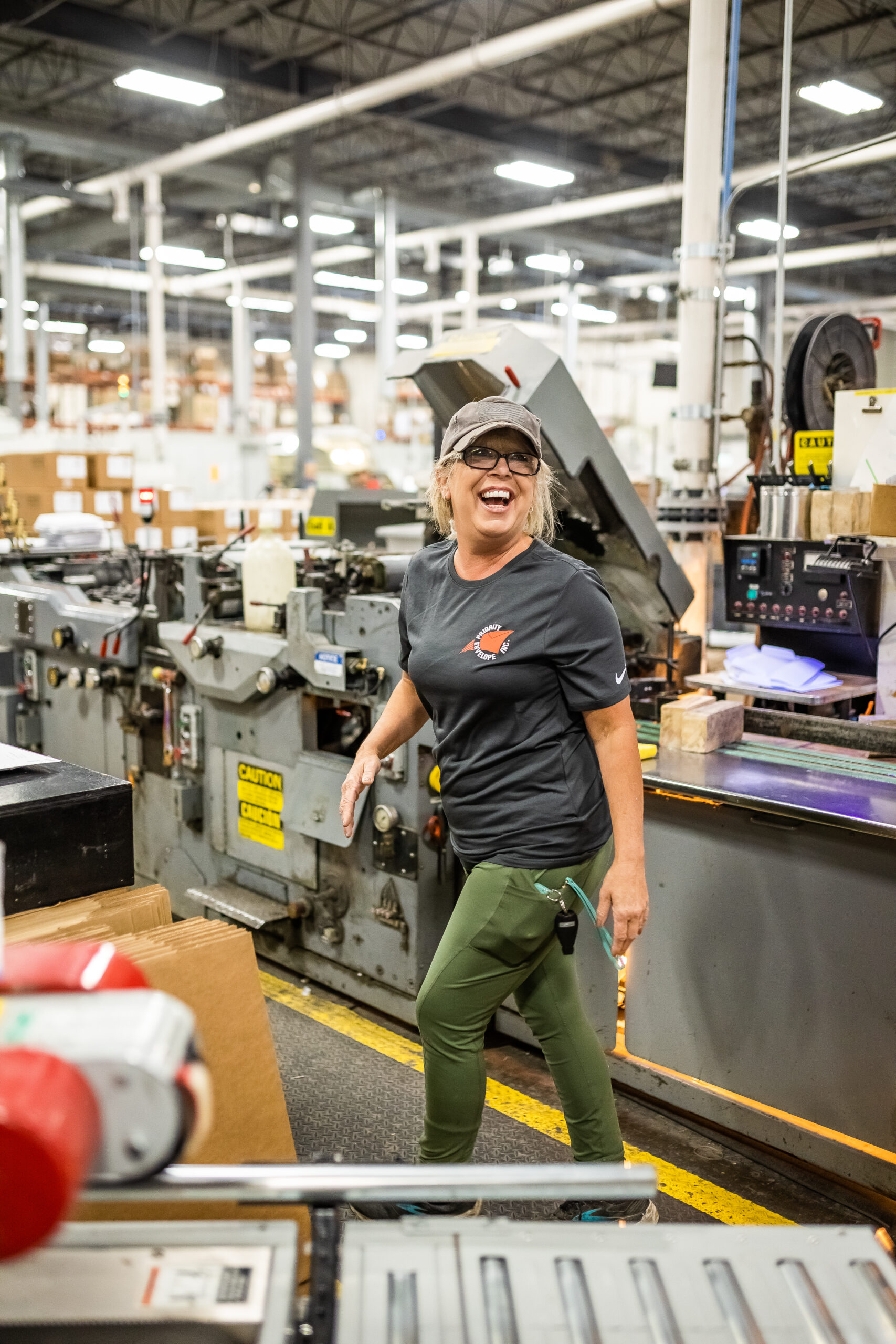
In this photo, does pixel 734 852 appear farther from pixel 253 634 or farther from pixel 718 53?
pixel 718 53

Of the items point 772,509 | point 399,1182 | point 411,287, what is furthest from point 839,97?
point 399,1182

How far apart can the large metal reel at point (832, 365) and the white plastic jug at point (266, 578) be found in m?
1.52

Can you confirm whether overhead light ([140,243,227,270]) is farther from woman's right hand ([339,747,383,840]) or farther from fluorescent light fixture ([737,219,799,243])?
woman's right hand ([339,747,383,840])

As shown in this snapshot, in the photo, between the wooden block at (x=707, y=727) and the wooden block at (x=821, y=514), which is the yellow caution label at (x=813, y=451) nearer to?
the wooden block at (x=821, y=514)

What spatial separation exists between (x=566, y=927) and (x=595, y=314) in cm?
1253

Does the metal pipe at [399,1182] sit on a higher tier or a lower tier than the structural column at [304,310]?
lower

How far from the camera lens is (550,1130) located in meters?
2.31

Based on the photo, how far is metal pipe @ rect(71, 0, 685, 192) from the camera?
5414 millimetres

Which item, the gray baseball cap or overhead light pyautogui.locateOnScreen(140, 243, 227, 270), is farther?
overhead light pyautogui.locateOnScreen(140, 243, 227, 270)

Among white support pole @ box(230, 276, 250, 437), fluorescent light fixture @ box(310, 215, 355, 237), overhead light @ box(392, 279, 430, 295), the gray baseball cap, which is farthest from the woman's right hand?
overhead light @ box(392, 279, 430, 295)

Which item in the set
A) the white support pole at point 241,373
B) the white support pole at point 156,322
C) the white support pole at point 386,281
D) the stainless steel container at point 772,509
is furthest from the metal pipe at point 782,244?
the white support pole at point 241,373

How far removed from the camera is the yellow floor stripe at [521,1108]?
204cm

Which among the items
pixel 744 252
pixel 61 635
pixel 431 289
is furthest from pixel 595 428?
pixel 431 289

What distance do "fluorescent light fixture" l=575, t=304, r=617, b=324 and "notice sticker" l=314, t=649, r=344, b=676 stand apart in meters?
10.4
